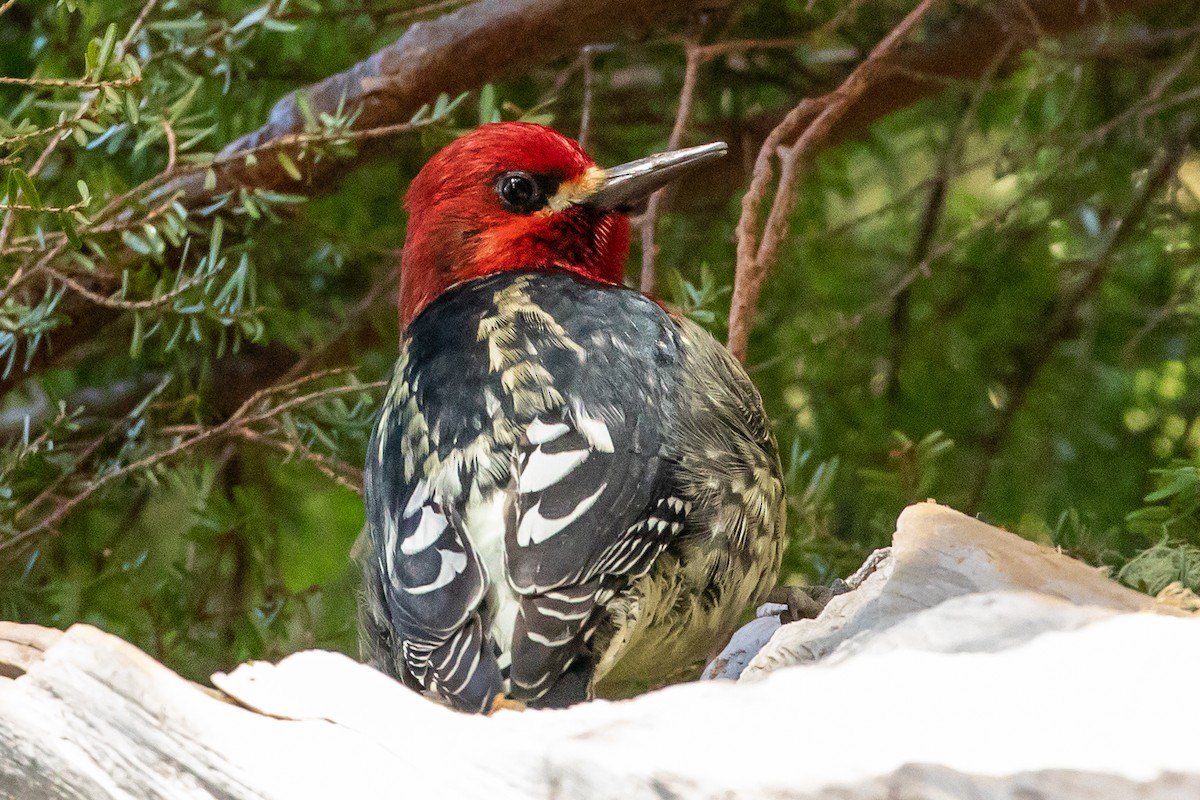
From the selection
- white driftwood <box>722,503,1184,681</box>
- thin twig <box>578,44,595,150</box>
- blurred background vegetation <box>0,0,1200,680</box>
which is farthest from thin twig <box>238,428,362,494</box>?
white driftwood <box>722,503,1184,681</box>

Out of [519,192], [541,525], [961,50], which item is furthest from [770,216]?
[961,50]

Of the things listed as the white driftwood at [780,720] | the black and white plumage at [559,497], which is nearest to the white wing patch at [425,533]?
the black and white plumage at [559,497]

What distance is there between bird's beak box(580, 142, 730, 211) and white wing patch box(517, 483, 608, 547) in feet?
1.73

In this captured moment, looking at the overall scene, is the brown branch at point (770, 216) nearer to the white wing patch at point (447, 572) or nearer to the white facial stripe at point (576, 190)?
the white facial stripe at point (576, 190)

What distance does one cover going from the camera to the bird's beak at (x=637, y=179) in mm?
1518

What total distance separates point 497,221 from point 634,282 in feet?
1.78

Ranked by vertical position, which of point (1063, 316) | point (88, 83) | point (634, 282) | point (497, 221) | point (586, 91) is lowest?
point (1063, 316)

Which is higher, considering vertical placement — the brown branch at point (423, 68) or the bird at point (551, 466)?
the brown branch at point (423, 68)

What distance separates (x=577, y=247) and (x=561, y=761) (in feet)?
2.99

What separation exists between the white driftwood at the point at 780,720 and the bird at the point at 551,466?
8.5 inches

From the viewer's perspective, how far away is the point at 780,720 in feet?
2.55

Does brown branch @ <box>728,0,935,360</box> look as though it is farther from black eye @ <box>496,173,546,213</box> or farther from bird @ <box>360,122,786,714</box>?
black eye @ <box>496,173,546,213</box>

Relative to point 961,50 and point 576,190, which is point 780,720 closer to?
point 576,190

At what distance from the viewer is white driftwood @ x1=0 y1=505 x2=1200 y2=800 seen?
0.73m
